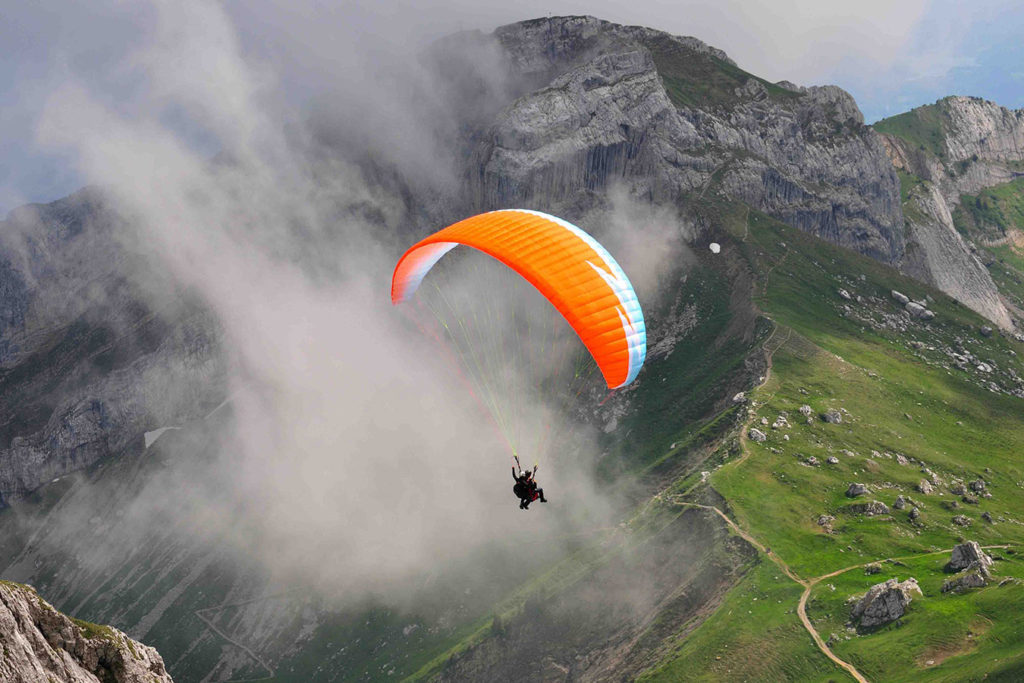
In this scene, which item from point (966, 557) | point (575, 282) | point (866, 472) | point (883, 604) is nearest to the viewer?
point (575, 282)

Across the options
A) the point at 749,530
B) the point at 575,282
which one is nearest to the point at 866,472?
the point at 749,530

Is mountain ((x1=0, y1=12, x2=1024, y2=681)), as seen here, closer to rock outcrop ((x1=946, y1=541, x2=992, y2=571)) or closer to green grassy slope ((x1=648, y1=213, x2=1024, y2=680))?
green grassy slope ((x1=648, y1=213, x2=1024, y2=680))

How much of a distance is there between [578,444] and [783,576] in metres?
79.9

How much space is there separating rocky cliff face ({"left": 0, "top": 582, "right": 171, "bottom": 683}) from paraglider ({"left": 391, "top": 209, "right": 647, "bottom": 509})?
2162 cm

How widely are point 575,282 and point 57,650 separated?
3069 cm

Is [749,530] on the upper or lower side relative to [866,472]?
upper

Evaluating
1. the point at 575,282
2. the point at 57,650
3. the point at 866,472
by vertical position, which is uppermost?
the point at 575,282

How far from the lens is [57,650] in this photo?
3575 cm

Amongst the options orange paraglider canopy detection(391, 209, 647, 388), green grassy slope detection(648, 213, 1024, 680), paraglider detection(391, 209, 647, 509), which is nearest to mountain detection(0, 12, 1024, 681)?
green grassy slope detection(648, 213, 1024, 680)

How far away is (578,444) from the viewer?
165 m

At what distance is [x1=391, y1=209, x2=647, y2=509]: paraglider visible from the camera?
4409 cm

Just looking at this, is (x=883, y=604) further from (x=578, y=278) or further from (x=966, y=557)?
(x=578, y=278)

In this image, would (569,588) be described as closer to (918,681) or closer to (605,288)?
(918,681)

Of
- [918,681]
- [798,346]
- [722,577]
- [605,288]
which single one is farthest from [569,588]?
[605,288]
